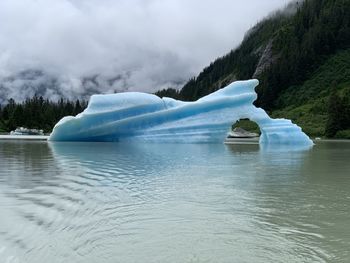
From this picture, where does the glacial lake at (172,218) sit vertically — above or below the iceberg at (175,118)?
below

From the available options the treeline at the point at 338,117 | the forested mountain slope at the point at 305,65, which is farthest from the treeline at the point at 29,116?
the treeline at the point at 338,117

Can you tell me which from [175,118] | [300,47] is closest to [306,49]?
[300,47]

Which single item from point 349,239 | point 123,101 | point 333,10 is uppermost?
point 333,10

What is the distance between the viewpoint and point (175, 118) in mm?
34812

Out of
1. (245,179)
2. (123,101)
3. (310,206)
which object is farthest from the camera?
(123,101)

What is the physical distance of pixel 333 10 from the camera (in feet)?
411

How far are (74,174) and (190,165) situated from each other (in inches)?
198

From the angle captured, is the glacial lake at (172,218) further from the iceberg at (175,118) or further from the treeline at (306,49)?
the treeline at (306,49)

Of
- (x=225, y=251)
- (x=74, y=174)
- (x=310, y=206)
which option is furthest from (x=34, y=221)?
(x=74, y=174)

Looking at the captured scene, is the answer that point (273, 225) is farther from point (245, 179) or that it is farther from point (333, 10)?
point (333, 10)

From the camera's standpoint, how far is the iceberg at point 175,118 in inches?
1324

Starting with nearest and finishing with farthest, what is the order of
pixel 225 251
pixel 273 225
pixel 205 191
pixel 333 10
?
pixel 225 251
pixel 273 225
pixel 205 191
pixel 333 10

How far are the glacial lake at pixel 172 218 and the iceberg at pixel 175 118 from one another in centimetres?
2099

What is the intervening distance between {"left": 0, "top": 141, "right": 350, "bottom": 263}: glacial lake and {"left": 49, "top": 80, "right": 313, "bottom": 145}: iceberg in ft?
68.9
